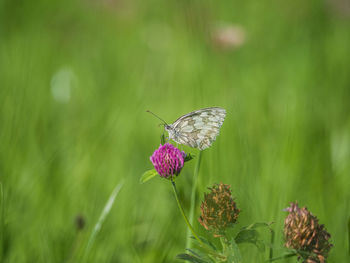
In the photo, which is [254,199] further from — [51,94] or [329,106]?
[51,94]

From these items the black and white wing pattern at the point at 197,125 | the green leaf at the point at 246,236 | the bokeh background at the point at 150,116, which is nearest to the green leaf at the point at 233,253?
the green leaf at the point at 246,236

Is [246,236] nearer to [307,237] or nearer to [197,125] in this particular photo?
[307,237]

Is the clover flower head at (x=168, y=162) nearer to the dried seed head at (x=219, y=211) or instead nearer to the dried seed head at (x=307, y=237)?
the dried seed head at (x=219, y=211)

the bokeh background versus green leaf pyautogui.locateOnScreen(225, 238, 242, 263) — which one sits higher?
the bokeh background

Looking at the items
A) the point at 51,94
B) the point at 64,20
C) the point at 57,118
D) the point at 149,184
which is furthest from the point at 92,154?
the point at 64,20

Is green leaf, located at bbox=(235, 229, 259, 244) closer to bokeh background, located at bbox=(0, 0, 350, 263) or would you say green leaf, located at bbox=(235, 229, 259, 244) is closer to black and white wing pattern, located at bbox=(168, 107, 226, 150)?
bokeh background, located at bbox=(0, 0, 350, 263)

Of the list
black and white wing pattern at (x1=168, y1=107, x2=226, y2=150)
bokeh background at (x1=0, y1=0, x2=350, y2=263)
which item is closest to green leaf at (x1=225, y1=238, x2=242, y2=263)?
bokeh background at (x1=0, y1=0, x2=350, y2=263)
